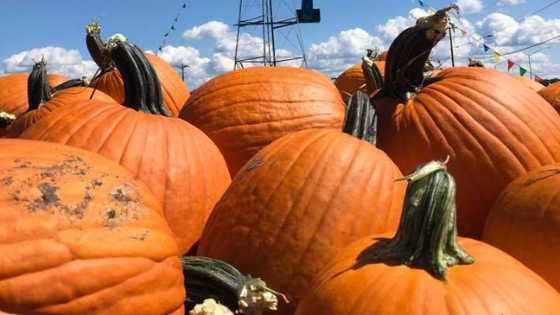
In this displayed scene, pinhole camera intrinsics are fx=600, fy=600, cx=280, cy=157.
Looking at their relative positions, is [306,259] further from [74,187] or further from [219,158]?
[219,158]

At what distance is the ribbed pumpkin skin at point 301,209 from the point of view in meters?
1.96

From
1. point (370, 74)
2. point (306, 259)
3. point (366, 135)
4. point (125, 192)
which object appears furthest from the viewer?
point (370, 74)

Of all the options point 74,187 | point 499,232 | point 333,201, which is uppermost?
point 74,187

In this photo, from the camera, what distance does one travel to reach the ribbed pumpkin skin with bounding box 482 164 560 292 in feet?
6.78

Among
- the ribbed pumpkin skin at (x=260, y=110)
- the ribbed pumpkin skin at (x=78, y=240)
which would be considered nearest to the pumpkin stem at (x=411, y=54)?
the ribbed pumpkin skin at (x=260, y=110)

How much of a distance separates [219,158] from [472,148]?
1.14m

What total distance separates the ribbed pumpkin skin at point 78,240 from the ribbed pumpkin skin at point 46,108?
188 cm

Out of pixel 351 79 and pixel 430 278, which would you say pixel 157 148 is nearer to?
pixel 430 278

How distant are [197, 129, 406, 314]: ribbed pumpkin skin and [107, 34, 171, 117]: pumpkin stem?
0.83 metres

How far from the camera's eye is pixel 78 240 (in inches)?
58.0

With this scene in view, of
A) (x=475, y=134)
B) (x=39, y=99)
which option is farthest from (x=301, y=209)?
(x=39, y=99)

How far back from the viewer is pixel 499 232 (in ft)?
7.41

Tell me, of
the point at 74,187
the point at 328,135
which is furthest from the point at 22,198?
the point at 328,135

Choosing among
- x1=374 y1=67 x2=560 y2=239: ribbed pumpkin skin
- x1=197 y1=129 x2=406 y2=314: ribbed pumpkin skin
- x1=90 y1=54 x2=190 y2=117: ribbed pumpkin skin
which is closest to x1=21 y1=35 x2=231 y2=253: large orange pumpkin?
x1=197 y1=129 x2=406 y2=314: ribbed pumpkin skin
